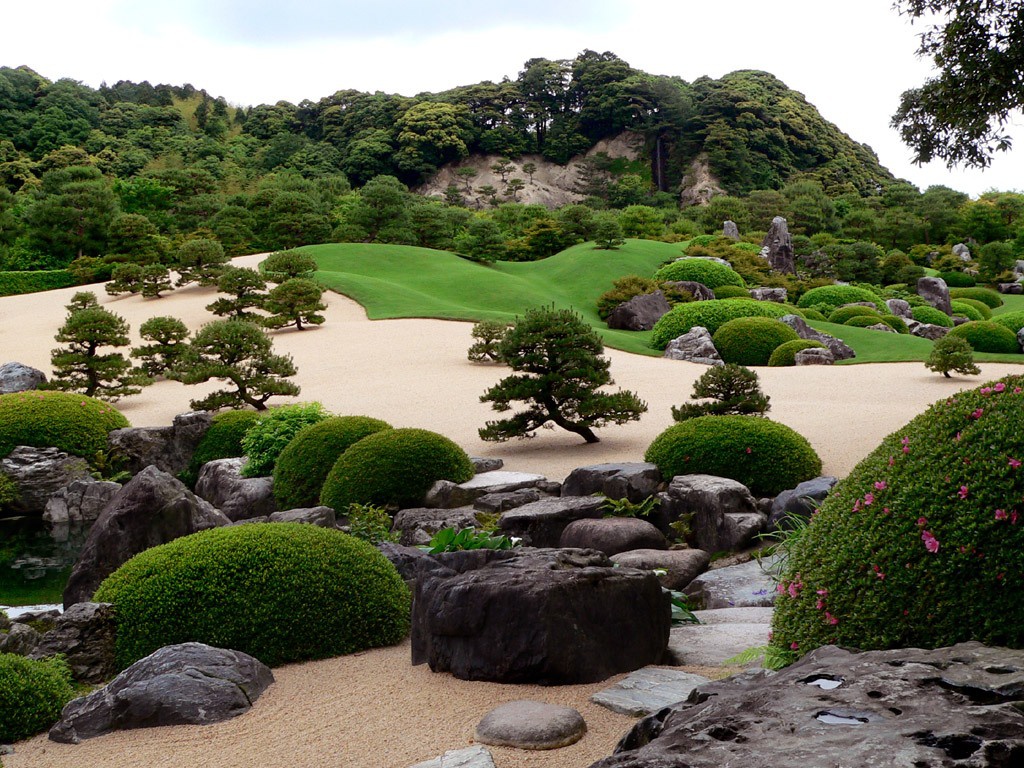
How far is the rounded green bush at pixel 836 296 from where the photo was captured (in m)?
31.0

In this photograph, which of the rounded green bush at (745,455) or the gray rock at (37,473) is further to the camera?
the gray rock at (37,473)

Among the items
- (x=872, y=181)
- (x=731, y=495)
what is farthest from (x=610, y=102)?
(x=731, y=495)

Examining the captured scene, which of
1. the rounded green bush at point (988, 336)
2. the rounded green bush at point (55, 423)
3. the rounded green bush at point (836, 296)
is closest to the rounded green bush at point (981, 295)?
the rounded green bush at point (836, 296)

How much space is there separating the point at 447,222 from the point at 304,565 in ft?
119

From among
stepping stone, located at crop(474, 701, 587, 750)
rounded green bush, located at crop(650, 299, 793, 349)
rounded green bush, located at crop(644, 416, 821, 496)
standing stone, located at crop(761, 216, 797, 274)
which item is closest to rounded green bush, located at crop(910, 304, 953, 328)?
standing stone, located at crop(761, 216, 797, 274)

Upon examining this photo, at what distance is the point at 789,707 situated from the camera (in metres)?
2.54

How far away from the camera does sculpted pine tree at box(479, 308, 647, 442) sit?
12203 mm

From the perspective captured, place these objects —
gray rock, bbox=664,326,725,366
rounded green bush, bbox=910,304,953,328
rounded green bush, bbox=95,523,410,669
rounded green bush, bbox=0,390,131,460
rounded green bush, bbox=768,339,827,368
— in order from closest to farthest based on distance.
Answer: rounded green bush, bbox=95,523,410,669, rounded green bush, bbox=0,390,131,460, rounded green bush, bbox=768,339,827,368, gray rock, bbox=664,326,725,366, rounded green bush, bbox=910,304,953,328

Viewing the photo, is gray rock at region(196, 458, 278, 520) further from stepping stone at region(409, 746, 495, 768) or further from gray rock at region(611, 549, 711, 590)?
stepping stone at region(409, 746, 495, 768)

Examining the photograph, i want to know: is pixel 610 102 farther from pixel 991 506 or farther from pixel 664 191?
pixel 991 506

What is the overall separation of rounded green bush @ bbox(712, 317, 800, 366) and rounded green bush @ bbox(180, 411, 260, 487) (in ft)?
40.2

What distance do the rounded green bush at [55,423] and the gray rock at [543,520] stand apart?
8377mm

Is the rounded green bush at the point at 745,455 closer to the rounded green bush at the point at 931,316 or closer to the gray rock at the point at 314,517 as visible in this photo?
the gray rock at the point at 314,517

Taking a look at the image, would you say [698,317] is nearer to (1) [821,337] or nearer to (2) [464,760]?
(1) [821,337]
